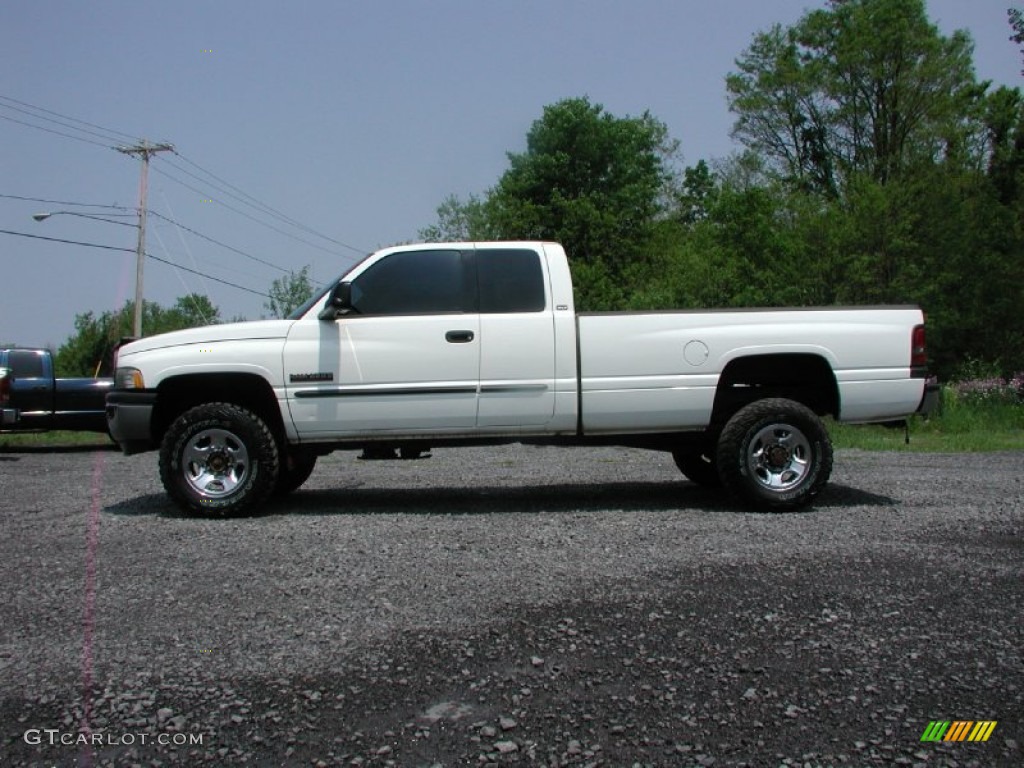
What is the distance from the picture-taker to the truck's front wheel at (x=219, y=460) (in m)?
7.05

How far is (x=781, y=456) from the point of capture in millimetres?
7168

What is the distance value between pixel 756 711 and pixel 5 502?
735cm

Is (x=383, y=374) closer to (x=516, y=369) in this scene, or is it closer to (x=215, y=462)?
(x=516, y=369)

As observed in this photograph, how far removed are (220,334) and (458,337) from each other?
180 cm

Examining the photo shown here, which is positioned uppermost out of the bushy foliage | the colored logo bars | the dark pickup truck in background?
the bushy foliage

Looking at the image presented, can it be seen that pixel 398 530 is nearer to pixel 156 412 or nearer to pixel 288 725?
pixel 156 412

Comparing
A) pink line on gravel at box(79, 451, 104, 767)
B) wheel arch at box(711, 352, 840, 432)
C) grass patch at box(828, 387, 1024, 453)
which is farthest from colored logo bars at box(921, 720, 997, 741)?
grass patch at box(828, 387, 1024, 453)

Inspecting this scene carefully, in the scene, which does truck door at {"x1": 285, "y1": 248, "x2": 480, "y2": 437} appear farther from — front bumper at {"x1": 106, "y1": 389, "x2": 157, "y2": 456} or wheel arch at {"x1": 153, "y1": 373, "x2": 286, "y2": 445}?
front bumper at {"x1": 106, "y1": 389, "x2": 157, "y2": 456}

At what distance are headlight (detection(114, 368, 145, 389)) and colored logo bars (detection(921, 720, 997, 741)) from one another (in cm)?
589

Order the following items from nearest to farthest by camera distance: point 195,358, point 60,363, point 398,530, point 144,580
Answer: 1. point 144,580
2. point 398,530
3. point 195,358
4. point 60,363

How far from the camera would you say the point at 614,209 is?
40688 millimetres

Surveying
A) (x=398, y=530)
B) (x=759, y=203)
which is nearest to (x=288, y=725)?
(x=398, y=530)

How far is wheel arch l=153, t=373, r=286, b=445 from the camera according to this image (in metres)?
7.21

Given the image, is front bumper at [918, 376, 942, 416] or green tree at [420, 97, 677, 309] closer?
front bumper at [918, 376, 942, 416]
